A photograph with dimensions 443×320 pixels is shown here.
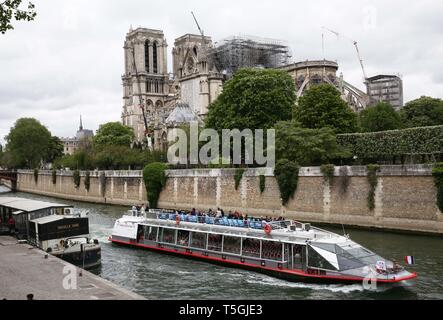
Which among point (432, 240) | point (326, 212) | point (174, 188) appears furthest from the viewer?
point (174, 188)

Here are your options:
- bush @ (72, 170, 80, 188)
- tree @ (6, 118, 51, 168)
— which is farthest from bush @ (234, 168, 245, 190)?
tree @ (6, 118, 51, 168)

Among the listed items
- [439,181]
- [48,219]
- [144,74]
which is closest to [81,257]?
[48,219]

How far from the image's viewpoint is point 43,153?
103m

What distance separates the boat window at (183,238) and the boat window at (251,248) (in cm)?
387

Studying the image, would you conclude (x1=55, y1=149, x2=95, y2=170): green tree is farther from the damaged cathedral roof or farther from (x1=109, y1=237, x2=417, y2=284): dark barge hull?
(x1=109, y1=237, x2=417, y2=284): dark barge hull

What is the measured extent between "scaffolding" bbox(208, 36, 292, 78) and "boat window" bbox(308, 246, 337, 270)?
69.9 metres

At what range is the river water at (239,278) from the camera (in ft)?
66.0

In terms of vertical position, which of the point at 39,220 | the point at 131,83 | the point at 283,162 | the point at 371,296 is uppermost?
the point at 131,83

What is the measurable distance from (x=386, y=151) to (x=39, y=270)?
83.0ft

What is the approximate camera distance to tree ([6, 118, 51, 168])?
98875mm

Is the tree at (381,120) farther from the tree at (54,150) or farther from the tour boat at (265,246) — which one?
the tree at (54,150)

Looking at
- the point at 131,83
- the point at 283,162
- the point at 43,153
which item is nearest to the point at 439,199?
the point at 283,162

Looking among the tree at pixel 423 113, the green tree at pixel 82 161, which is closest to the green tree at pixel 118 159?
the green tree at pixel 82 161
